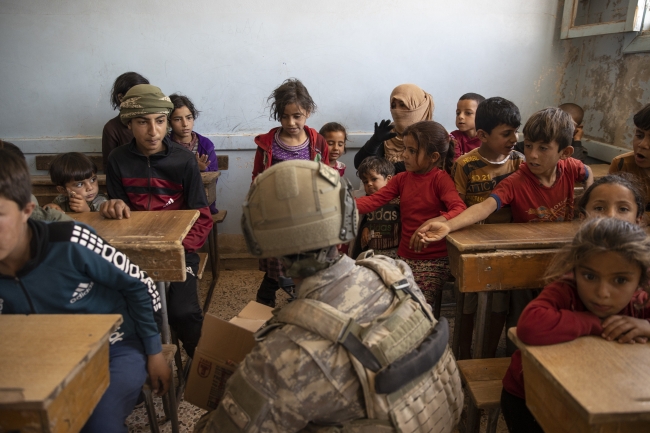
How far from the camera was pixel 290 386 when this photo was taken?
3.51 ft

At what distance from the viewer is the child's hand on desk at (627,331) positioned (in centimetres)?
131

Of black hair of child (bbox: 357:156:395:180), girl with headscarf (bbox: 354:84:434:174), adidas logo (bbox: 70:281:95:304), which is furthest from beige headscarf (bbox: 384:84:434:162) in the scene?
adidas logo (bbox: 70:281:95:304)

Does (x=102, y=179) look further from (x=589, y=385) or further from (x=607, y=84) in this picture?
(x=607, y=84)

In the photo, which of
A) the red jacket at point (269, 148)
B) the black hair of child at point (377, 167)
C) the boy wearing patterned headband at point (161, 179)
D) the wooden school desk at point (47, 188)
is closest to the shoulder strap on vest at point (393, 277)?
the boy wearing patterned headband at point (161, 179)

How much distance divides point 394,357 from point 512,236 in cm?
116

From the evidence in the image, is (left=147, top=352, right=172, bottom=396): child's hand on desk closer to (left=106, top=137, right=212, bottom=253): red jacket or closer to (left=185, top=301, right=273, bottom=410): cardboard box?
(left=185, top=301, right=273, bottom=410): cardboard box

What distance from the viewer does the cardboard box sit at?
1620 mm

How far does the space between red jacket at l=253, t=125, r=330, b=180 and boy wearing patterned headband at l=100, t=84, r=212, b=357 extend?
2.38 ft

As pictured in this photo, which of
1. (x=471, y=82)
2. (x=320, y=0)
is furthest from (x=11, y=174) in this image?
(x=471, y=82)

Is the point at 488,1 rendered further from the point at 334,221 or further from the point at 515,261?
the point at 334,221

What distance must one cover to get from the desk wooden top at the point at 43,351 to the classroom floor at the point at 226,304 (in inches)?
51.8

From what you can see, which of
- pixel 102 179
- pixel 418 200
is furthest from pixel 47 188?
pixel 418 200

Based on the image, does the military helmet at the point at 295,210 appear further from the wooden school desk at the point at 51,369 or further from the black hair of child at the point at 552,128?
the black hair of child at the point at 552,128

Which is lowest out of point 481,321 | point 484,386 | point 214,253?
point 214,253
